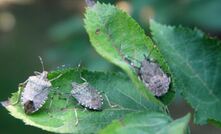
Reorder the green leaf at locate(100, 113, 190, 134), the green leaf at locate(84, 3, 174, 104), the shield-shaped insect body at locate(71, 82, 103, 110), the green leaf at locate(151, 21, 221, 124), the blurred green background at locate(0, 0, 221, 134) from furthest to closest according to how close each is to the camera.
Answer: the blurred green background at locate(0, 0, 221, 134), the green leaf at locate(151, 21, 221, 124), the shield-shaped insect body at locate(71, 82, 103, 110), the green leaf at locate(84, 3, 174, 104), the green leaf at locate(100, 113, 190, 134)

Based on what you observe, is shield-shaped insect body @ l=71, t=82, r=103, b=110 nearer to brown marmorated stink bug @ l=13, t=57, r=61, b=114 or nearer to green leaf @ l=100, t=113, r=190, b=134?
brown marmorated stink bug @ l=13, t=57, r=61, b=114

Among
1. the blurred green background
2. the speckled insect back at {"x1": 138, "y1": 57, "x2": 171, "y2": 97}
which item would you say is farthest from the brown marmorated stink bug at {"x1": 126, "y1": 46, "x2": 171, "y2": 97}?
the blurred green background

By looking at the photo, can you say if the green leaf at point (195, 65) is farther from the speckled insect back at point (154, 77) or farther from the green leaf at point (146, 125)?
the green leaf at point (146, 125)

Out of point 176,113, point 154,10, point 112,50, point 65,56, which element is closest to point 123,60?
point 112,50

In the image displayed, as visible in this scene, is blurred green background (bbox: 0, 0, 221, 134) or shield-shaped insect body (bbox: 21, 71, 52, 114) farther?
blurred green background (bbox: 0, 0, 221, 134)

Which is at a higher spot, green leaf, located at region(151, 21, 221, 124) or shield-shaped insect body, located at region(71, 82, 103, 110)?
green leaf, located at region(151, 21, 221, 124)

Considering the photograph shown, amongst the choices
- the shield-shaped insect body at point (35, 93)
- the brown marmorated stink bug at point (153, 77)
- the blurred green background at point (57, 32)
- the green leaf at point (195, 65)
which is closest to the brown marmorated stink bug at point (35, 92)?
the shield-shaped insect body at point (35, 93)

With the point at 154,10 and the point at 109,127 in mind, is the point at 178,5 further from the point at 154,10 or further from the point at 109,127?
the point at 109,127

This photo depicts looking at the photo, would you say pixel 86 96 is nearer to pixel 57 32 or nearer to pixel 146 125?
pixel 146 125
